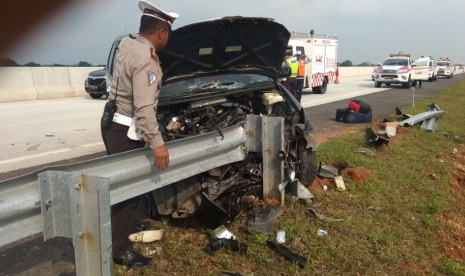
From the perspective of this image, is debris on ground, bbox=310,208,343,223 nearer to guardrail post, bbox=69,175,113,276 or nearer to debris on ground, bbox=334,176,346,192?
debris on ground, bbox=334,176,346,192

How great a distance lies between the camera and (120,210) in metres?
3.08

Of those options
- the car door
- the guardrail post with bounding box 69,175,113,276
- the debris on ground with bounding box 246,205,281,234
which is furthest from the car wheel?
the car door

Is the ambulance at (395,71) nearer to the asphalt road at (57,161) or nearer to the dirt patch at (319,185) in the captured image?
the asphalt road at (57,161)

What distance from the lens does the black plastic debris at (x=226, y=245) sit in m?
3.29

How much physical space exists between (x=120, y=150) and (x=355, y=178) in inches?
131

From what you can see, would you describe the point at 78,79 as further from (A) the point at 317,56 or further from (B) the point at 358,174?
(B) the point at 358,174

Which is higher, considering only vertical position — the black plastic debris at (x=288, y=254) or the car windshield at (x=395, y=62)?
the car windshield at (x=395, y=62)

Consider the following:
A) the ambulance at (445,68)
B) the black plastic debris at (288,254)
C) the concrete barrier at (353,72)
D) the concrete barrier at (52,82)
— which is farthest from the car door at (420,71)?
the black plastic debris at (288,254)

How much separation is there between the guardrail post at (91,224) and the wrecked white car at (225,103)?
1295 millimetres

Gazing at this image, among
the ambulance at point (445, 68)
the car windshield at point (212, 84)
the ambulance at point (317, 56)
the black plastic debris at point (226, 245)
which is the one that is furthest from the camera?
the ambulance at point (445, 68)

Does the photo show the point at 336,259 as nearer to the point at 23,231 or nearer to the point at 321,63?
the point at 23,231

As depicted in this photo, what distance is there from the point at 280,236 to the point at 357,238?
73cm

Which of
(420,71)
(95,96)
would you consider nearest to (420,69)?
(420,71)

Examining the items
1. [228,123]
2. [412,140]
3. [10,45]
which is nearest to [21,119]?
[228,123]
